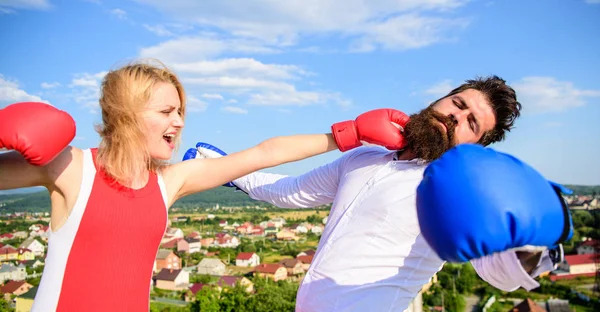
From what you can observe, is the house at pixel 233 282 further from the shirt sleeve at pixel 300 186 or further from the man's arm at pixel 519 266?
the man's arm at pixel 519 266

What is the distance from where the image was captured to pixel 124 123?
142cm

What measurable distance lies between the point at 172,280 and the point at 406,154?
39675mm

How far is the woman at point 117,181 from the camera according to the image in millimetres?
1310

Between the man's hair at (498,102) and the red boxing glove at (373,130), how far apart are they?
10.7 inches

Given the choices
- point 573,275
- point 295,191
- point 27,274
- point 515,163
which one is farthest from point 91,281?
point 573,275

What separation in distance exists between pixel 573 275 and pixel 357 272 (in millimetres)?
43453

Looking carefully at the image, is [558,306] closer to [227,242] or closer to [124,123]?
[124,123]

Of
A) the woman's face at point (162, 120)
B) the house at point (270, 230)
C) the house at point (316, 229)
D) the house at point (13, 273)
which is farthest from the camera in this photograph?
the house at point (270, 230)

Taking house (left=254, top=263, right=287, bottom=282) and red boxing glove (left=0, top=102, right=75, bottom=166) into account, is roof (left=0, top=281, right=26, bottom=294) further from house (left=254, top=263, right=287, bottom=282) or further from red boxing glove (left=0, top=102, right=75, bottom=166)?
red boxing glove (left=0, top=102, right=75, bottom=166)

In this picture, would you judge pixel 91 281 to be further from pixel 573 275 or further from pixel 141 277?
pixel 573 275

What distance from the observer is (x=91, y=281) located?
1337 mm

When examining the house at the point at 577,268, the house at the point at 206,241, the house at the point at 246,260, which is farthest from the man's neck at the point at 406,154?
the house at the point at 206,241

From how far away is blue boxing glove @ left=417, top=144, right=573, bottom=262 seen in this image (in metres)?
1.01

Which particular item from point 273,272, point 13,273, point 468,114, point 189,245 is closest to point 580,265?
point 273,272
